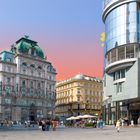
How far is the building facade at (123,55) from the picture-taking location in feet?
223

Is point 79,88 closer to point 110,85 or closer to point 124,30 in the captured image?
point 110,85

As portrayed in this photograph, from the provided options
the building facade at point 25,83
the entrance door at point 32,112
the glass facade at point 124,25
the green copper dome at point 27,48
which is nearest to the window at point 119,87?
the glass facade at point 124,25

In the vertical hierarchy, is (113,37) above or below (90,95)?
above

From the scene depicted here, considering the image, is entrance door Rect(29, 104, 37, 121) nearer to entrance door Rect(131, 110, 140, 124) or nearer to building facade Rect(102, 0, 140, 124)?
building facade Rect(102, 0, 140, 124)

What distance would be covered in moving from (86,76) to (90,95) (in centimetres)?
1139

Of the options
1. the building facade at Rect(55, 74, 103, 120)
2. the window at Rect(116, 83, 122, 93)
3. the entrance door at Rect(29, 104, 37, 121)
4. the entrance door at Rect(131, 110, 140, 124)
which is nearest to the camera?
the entrance door at Rect(131, 110, 140, 124)

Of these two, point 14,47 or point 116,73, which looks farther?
point 14,47

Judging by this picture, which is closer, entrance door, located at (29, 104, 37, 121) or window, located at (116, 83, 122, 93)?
window, located at (116, 83, 122, 93)

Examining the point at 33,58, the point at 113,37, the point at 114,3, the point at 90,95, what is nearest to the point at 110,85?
the point at 113,37

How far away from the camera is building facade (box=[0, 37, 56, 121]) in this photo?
→ 119375 millimetres

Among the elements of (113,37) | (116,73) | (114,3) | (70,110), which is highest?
(114,3)

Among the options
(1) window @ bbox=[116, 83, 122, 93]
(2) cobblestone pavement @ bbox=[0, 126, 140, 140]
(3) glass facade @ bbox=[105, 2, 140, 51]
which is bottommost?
(2) cobblestone pavement @ bbox=[0, 126, 140, 140]

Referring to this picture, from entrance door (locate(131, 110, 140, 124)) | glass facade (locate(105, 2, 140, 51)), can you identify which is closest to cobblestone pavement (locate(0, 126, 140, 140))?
entrance door (locate(131, 110, 140, 124))

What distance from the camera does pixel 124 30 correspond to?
228 feet
